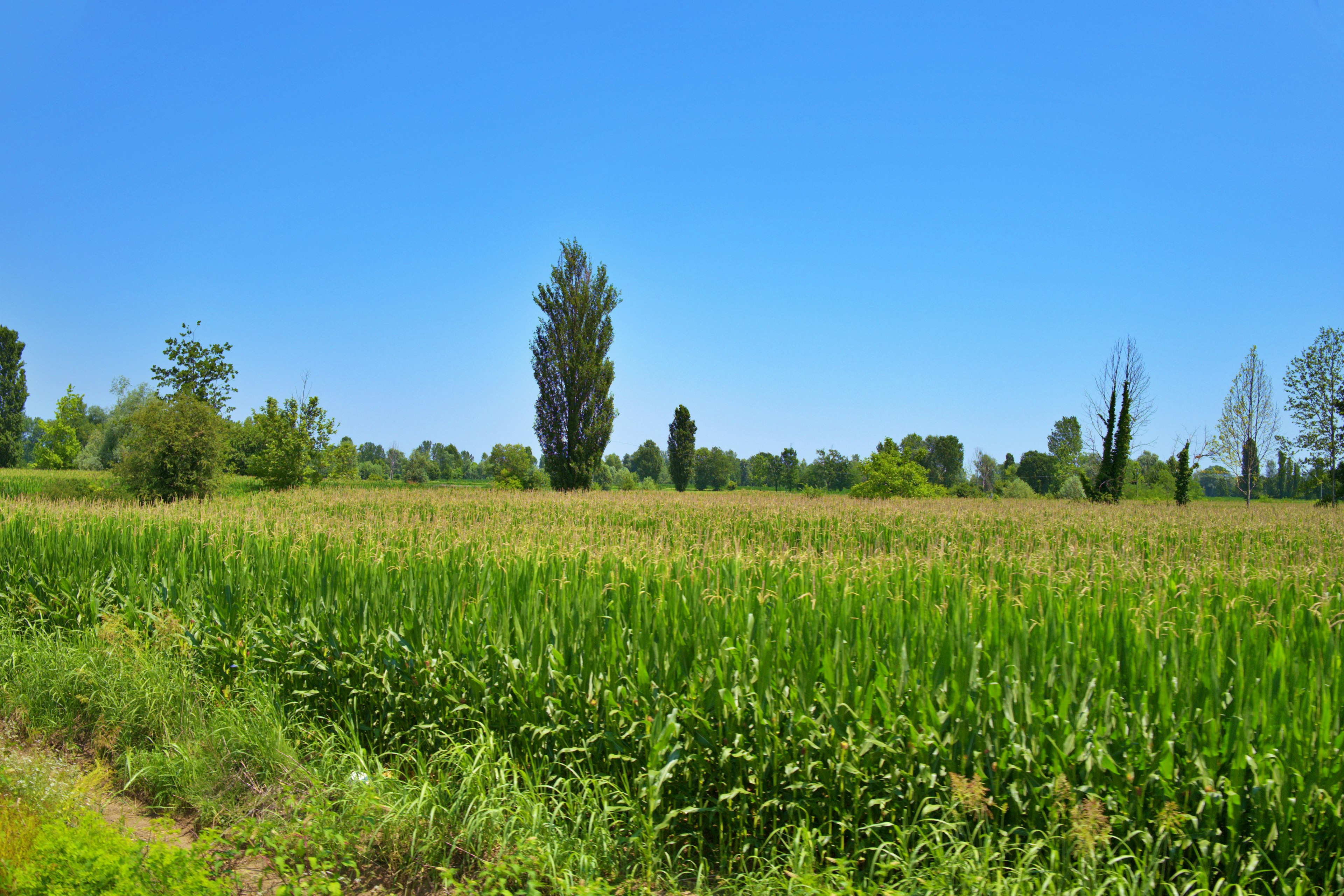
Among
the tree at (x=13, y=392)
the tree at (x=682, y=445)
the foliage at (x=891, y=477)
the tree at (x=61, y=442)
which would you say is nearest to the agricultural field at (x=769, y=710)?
the foliage at (x=891, y=477)

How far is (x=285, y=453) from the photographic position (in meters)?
27.1

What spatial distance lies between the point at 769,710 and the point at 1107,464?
34422mm

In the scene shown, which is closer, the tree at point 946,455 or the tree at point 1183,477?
the tree at point 1183,477

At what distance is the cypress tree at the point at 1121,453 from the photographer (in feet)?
100

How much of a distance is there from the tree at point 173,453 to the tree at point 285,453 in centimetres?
506

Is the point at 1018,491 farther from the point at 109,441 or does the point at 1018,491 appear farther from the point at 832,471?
the point at 109,441

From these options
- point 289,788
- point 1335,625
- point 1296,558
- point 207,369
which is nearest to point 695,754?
point 289,788

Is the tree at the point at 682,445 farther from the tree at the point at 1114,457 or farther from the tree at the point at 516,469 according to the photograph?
the tree at the point at 1114,457

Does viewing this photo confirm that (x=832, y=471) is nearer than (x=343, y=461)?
No

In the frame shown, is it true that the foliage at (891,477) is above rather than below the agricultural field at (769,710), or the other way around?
above

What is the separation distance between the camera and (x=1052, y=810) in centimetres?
267

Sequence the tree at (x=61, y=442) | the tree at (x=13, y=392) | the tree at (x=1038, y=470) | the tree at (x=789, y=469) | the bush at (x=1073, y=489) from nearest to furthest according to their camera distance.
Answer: the bush at (x=1073, y=489), the tree at (x=61, y=442), the tree at (x=13, y=392), the tree at (x=1038, y=470), the tree at (x=789, y=469)

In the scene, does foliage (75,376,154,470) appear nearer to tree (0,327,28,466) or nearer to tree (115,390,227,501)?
tree (0,327,28,466)

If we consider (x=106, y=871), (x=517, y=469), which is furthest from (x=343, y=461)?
(x=106, y=871)
